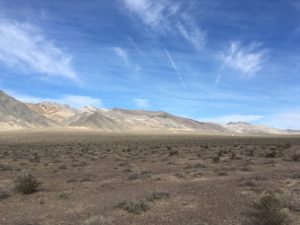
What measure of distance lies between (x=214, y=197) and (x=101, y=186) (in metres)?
5.62

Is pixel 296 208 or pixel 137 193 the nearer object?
pixel 296 208

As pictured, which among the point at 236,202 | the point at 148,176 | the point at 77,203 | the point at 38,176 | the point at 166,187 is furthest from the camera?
the point at 38,176

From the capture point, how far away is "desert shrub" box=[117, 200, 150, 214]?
12.8 metres

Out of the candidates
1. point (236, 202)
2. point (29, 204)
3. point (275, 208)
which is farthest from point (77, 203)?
point (275, 208)

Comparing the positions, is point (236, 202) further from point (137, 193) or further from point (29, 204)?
point (29, 204)

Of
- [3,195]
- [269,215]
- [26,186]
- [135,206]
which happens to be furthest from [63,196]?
[269,215]

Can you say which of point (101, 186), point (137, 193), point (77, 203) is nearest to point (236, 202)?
point (137, 193)

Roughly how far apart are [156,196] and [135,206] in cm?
174

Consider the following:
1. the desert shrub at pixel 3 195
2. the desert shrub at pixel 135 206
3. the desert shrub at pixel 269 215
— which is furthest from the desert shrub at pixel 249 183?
the desert shrub at pixel 3 195

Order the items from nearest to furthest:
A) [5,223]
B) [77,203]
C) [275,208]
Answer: [275,208], [5,223], [77,203]

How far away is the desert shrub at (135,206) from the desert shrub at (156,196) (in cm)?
95

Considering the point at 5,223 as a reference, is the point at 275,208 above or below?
above

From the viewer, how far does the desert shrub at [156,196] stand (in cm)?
1434

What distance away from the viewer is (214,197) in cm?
1462
